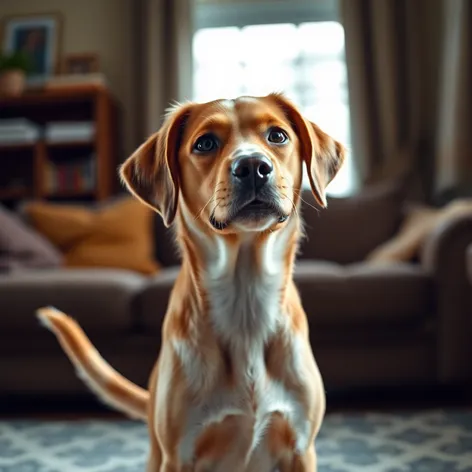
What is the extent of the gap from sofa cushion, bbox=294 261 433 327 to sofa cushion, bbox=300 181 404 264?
76cm

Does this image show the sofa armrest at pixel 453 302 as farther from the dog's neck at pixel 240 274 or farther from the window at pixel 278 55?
the window at pixel 278 55

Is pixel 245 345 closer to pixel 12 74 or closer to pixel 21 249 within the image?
pixel 21 249

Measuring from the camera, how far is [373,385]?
219 centimetres

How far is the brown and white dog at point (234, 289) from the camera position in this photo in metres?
0.98

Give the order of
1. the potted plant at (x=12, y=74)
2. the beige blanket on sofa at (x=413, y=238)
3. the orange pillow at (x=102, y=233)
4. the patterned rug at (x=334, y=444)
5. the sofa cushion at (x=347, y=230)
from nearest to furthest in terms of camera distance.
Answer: the patterned rug at (x=334, y=444), the beige blanket on sofa at (x=413, y=238), the orange pillow at (x=102, y=233), the sofa cushion at (x=347, y=230), the potted plant at (x=12, y=74)

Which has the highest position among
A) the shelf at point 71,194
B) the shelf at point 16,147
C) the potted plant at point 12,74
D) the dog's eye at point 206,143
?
the potted plant at point 12,74

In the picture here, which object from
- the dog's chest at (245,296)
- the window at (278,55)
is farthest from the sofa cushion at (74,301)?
the window at (278,55)

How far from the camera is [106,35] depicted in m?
4.06

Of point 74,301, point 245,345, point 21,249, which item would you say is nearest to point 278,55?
point 21,249

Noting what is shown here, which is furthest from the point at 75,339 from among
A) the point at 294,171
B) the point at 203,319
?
Result: the point at 294,171

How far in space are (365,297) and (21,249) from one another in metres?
1.48

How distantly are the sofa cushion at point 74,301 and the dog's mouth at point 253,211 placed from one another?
126 cm

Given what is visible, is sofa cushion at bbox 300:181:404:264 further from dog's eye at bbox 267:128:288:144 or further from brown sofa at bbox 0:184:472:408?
dog's eye at bbox 267:128:288:144

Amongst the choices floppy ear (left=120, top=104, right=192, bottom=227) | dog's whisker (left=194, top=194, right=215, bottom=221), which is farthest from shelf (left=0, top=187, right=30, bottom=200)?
dog's whisker (left=194, top=194, right=215, bottom=221)
